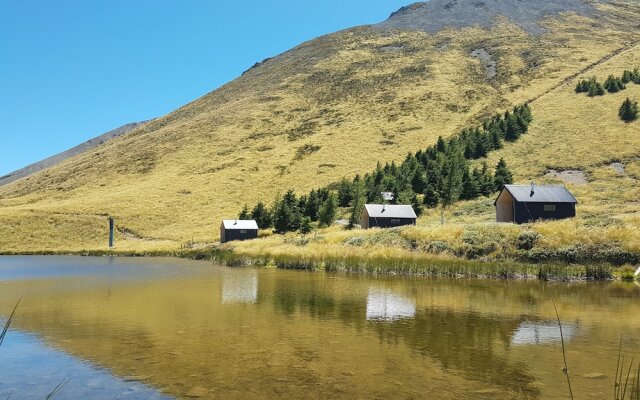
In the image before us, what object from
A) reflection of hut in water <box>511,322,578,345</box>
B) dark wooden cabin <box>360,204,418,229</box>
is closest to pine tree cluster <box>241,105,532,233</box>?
dark wooden cabin <box>360,204,418,229</box>

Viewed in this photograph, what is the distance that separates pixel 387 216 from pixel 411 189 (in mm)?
13140

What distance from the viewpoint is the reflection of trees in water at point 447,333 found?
42.9 ft

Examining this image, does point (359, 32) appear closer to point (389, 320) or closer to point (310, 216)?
point (310, 216)

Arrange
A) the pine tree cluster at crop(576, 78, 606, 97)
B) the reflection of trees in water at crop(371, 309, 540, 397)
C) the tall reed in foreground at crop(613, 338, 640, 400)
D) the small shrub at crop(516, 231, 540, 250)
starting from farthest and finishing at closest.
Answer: the pine tree cluster at crop(576, 78, 606, 97), the small shrub at crop(516, 231, 540, 250), the reflection of trees in water at crop(371, 309, 540, 397), the tall reed in foreground at crop(613, 338, 640, 400)

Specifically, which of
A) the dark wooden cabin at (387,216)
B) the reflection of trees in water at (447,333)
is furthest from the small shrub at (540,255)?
the dark wooden cabin at (387,216)

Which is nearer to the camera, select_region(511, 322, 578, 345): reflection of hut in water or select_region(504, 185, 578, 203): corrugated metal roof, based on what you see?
select_region(511, 322, 578, 345): reflection of hut in water

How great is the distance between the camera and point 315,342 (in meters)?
16.2

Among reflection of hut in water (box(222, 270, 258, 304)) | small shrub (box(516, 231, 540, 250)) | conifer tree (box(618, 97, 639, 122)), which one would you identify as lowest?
reflection of hut in water (box(222, 270, 258, 304))

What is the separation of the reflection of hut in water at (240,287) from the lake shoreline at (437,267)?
17.5 ft

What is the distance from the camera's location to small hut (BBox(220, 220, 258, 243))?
7206 cm

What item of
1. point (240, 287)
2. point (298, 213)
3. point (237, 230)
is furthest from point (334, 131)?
point (240, 287)

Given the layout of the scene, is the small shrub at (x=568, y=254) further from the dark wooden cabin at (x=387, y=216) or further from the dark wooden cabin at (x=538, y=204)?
the dark wooden cabin at (x=387, y=216)

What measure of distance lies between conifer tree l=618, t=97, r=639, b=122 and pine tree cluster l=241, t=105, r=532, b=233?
26.9 m

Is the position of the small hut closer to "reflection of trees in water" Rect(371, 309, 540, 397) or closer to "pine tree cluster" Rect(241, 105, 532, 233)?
"pine tree cluster" Rect(241, 105, 532, 233)
